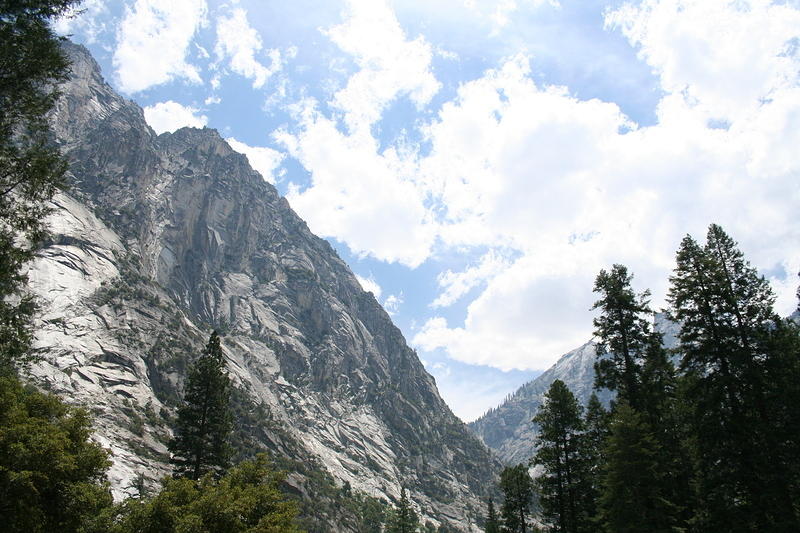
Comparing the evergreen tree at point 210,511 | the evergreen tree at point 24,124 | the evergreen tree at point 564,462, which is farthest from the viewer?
the evergreen tree at point 564,462

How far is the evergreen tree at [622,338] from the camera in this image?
2502 cm

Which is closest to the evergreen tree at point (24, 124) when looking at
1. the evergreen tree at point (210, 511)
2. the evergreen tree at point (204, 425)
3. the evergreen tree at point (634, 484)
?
the evergreen tree at point (210, 511)

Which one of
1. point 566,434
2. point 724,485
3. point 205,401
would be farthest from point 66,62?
point 566,434

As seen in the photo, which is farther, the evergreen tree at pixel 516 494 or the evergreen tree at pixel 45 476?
the evergreen tree at pixel 516 494

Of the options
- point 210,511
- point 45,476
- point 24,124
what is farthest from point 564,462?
point 24,124

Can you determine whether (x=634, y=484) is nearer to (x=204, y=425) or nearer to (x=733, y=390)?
(x=733, y=390)

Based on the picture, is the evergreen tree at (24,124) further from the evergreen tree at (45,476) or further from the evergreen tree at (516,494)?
the evergreen tree at (516,494)

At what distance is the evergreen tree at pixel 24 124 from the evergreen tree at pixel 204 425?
19297 mm

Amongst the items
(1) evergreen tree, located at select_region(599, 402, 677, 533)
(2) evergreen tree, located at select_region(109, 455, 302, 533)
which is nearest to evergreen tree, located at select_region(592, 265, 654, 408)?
(1) evergreen tree, located at select_region(599, 402, 677, 533)

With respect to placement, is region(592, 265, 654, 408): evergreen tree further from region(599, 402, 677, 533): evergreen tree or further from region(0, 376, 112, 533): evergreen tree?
region(0, 376, 112, 533): evergreen tree

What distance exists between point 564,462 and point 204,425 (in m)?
24.0

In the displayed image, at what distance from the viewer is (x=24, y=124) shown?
14.8m

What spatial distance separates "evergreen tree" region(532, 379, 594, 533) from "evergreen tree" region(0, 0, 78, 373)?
26793mm

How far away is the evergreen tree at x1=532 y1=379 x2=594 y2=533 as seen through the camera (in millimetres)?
28148
